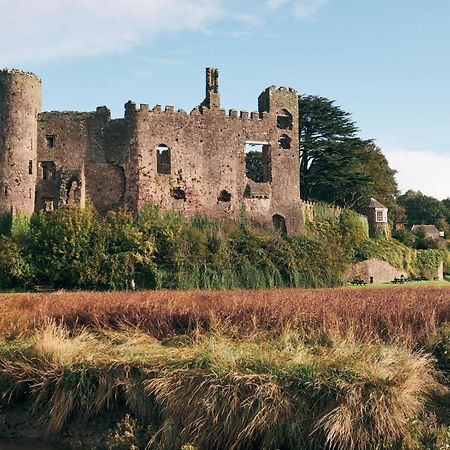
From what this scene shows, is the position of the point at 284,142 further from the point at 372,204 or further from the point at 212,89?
the point at 372,204

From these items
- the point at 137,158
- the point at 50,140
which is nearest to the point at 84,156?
the point at 50,140

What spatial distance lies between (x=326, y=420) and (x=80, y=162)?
28564 mm

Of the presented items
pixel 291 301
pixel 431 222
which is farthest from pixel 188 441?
pixel 431 222

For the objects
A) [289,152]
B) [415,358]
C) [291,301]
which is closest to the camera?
[415,358]

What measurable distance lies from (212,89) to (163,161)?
5.96 metres

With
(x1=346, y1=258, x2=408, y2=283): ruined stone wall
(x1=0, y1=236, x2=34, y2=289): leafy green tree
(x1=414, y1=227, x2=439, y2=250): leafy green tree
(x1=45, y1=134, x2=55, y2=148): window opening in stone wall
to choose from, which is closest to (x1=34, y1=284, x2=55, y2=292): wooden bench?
(x1=0, y1=236, x2=34, y2=289): leafy green tree

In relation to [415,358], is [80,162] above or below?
above

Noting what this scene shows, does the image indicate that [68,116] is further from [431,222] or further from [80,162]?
[431,222]

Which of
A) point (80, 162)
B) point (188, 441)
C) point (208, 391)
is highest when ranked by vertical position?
point (80, 162)

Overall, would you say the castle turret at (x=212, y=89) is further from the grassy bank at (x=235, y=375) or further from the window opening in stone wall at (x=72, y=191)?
the grassy bank at (x=235, y=375)

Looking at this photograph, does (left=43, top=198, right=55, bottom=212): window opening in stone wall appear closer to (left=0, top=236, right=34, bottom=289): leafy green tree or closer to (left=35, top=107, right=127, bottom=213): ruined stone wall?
(left=35, top=107, right=127, bottom=213): ruined stone wall

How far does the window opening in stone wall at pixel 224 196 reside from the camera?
38.8 m

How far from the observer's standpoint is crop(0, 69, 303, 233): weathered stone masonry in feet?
117

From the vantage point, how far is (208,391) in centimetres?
1202
